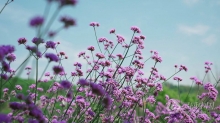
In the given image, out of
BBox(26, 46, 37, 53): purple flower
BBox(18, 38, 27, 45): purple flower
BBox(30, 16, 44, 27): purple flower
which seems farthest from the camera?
BBox(18, 38, 27, 45): purple flower

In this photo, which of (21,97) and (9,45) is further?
(9,45)

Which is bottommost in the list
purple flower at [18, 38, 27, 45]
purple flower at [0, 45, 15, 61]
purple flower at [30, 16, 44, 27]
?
purple flower at [0, 45, 15, 61]

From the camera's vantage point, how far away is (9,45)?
3.63 meters

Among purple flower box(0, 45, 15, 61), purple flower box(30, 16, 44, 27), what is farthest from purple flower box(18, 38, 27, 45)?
purple flower box(30, 16, 44, 27)

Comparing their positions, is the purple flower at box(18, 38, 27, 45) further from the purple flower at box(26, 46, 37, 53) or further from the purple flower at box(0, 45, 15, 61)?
the purple flower at box(0, 45, 15, 61)

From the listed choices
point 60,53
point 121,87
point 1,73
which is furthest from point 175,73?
point 1,73

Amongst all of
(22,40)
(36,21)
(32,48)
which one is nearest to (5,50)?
(36,21)

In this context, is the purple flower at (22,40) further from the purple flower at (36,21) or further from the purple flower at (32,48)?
the purple flower at (36,21)

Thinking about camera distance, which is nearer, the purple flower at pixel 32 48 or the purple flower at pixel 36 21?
the purple flower at pixel 36 21

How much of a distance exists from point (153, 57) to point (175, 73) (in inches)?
34.2

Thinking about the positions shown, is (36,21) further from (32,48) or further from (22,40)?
(22,40)

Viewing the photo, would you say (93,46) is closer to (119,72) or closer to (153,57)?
(119,72)

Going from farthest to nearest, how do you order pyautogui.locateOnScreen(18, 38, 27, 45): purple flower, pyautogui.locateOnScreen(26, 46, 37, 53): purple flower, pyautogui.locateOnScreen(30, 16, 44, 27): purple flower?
pyautogui.locateOnScreen(18, 38, 27, 45): purple flower
pyautogui.locateOnScreen(26, 46, 37, 53): purple flower
pyautogui.locateOnScreen(30, 16, 44, 27): purple flower

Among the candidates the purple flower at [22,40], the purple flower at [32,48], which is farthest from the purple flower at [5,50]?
the purple flower at [22,40]
